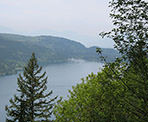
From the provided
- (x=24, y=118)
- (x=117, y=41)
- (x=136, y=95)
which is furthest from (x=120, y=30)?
(x=24, y=118)

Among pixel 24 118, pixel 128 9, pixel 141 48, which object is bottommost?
pixel 24 118

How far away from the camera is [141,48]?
7277 mm

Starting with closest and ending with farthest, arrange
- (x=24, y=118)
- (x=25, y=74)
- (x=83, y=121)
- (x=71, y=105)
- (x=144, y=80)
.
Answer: (x=144, y=80), (x=83, y=121), (x=71, y=105), (x=24, y=118), (x=25, y=74)

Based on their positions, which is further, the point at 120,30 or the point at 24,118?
the point at 24,118

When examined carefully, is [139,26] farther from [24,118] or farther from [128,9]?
[24,118]

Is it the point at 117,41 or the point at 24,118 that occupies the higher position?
the point at 117,41

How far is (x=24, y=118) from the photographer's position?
22422mm

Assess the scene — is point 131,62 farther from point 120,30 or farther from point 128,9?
point 128,9

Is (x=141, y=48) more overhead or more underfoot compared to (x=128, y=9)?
more underfoot

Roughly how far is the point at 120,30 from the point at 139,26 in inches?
28.5

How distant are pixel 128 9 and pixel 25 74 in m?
19.7

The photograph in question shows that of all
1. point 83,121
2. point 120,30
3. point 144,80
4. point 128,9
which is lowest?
point 83,121

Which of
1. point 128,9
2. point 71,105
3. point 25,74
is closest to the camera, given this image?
point 128,9

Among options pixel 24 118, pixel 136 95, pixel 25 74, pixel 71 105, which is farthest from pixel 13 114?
pixel 136 95
